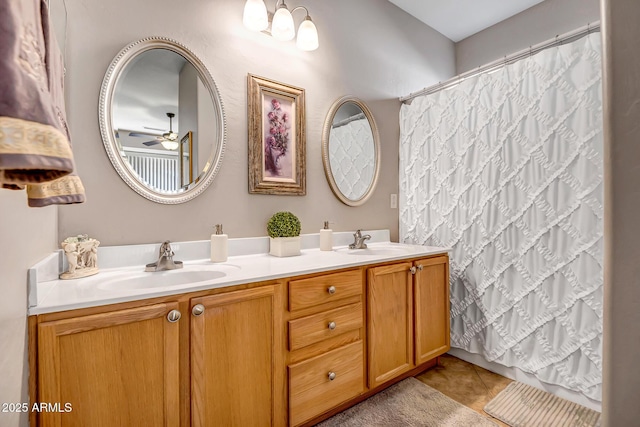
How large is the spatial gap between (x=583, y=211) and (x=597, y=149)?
0.31 metres

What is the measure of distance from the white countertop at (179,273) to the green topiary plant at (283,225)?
5.3 inches

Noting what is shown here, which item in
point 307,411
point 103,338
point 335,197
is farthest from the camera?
point 335,197

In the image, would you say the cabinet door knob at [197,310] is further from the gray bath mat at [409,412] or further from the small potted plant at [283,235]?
the gray bath mat at [409,412]

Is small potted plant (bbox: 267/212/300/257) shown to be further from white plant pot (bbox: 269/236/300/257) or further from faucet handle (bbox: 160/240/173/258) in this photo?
faucet handle (bbox: 160/240/173/258)

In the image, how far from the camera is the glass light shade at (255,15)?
1.65 meters

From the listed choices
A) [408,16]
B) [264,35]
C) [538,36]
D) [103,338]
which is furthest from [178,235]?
[538,36]

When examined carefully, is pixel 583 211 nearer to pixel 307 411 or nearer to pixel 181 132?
pixel 307 411

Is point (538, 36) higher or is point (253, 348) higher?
point (538, 36)

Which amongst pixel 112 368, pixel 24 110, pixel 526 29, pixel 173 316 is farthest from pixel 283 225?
pixel 526 29

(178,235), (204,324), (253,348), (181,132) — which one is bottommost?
(253,348)

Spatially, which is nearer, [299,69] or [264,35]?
[264,35]

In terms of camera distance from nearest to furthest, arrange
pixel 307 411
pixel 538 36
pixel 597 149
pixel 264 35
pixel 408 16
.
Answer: pixel 307 411 < pixel 597 149 < pixel 264 35 < pixel 538 36 < pixel 408 16

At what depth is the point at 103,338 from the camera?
93cm
